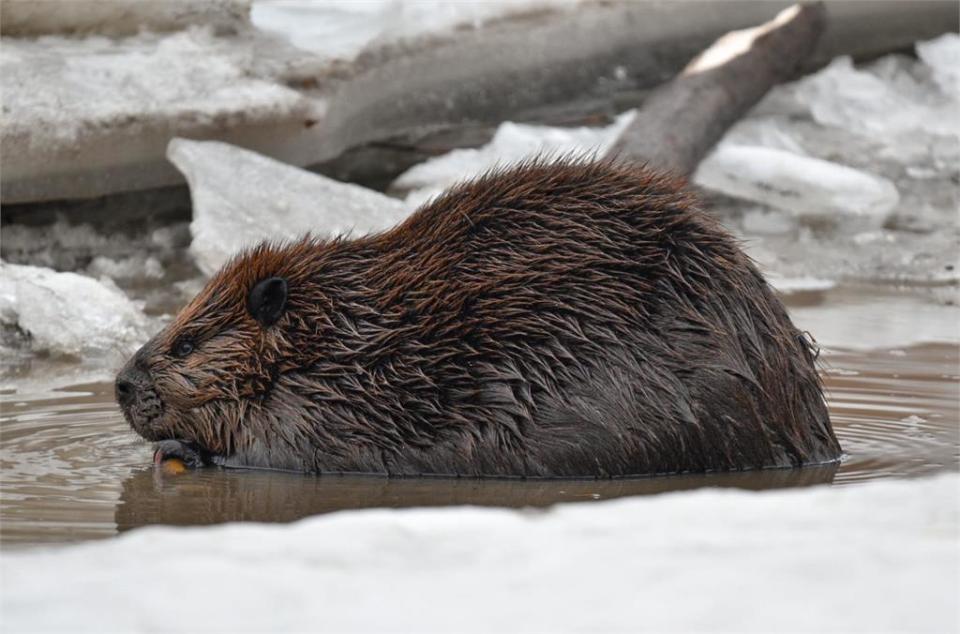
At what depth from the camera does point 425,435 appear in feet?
14.4

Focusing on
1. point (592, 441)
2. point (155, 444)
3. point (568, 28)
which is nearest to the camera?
point (592, 441)

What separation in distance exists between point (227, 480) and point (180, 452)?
227mm

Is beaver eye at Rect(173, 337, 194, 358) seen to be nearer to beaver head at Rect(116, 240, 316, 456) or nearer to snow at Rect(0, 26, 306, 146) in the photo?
beaver head at Rect(116, 240, 316, 456)

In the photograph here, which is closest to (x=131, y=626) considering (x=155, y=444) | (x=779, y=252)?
(x=155, y=444)

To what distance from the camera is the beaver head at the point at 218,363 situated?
181 inches

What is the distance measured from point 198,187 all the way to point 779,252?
115 inches

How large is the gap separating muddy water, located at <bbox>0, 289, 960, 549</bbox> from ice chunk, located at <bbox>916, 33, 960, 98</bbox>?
4740 mm

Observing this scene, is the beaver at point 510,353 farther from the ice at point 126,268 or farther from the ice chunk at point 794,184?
the ice chunk at point 794,184

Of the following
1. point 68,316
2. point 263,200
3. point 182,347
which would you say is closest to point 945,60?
point 263,200

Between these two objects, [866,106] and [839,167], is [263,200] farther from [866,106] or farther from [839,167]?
[866,106]

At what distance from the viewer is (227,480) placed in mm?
4469

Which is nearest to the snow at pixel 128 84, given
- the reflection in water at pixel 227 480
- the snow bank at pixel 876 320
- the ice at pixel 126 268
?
the ice at pixel 126 268

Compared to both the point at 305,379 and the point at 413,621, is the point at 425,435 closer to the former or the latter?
the point at 305,379

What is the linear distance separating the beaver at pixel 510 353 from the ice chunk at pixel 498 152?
12.5ft
